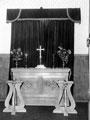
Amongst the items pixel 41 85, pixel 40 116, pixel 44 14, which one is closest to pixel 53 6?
pixel 44 14

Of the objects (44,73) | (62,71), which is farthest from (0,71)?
(62,71)

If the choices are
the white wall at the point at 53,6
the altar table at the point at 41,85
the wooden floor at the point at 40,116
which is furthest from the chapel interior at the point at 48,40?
the wooden floor at the point at 40,116

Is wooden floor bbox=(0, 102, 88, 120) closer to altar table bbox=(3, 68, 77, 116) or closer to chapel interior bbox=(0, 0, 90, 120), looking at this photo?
altar table bbox=(3, 68, 77, 116)

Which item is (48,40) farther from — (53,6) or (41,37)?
(53,6)

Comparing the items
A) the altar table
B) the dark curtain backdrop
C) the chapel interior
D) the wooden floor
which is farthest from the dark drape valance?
the wooden floor

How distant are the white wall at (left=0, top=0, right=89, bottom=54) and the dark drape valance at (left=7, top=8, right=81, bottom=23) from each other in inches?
11.9

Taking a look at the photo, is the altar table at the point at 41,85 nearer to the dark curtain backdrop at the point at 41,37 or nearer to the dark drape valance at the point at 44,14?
the dark curtain backdrop at the point at 41,37

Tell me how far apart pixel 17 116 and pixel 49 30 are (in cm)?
319

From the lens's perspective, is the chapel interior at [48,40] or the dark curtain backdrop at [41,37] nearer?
the chapel interior at [48,40]

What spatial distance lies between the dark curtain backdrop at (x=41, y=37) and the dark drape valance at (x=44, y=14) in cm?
19

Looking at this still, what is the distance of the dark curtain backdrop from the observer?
7.00m

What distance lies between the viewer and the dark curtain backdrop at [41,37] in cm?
700

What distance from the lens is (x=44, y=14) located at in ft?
22.7

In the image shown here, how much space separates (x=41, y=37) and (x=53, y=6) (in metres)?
1.11
